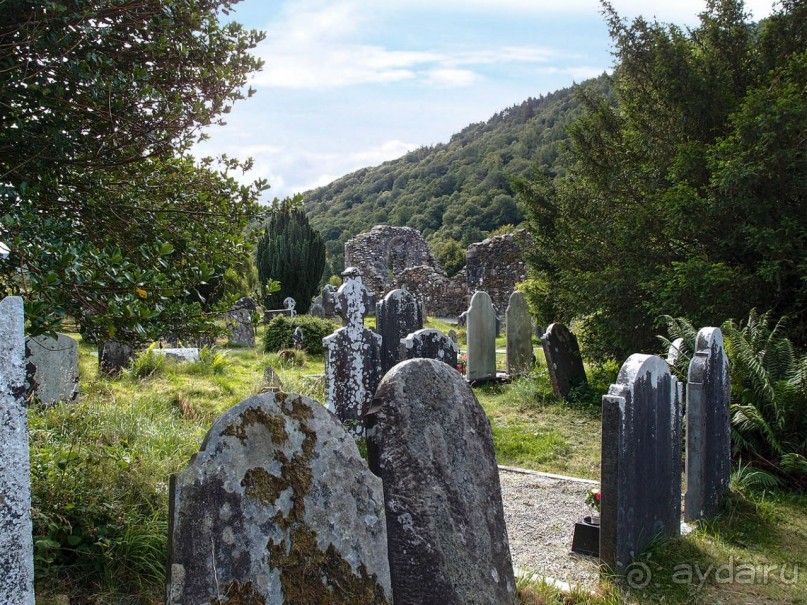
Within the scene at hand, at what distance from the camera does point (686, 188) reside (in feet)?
24.8

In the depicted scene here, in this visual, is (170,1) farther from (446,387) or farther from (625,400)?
(625,400)

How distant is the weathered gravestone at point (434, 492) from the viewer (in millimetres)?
A: 3023

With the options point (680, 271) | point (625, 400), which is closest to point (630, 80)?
point (680, 271)

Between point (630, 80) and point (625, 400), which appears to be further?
point (630, 80)

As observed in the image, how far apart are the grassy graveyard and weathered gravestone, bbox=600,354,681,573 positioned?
18 centimetres

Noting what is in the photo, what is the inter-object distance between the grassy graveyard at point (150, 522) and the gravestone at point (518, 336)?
168 inches

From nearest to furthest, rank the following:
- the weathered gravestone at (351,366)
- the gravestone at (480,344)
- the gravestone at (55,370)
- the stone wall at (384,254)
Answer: the gravestone at (55,370)
the weathered gravestone at (351,366)
the gravestone at (480,344)
the stone wall at (384,254)

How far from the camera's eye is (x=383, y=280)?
2902cm

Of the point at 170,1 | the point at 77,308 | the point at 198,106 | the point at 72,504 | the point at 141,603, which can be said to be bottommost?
the point at 141,603

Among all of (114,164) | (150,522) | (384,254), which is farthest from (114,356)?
(384,254)

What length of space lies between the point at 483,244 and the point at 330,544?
22.4 metres

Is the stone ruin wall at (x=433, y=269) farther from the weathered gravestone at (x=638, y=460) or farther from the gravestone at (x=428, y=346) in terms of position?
the weathered gravestone at (x=638, y=460)

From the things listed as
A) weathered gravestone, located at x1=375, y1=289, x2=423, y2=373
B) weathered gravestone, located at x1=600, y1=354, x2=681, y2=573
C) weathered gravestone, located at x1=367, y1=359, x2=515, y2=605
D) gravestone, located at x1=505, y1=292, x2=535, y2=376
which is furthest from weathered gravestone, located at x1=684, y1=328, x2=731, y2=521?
gravestone, located at x1=505, y1=292, x2=535, y2=376

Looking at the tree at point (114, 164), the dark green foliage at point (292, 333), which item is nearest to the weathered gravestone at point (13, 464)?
the tree at point (114, 164)
